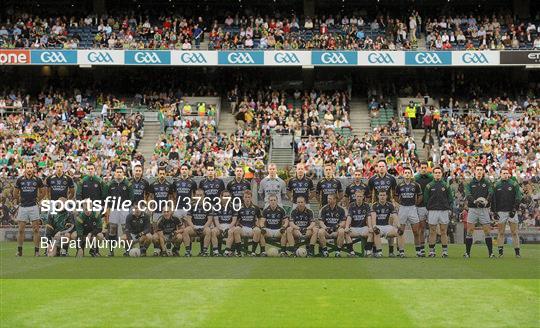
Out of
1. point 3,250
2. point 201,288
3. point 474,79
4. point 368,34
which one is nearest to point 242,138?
point 368,34

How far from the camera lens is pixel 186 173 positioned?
63.6 feet

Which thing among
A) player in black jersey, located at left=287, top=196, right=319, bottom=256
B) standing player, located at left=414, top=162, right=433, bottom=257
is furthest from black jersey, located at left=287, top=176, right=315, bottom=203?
standing player, located at left=414, top=162, right=433, bottom=257

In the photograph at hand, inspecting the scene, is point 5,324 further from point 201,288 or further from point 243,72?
point 243,72

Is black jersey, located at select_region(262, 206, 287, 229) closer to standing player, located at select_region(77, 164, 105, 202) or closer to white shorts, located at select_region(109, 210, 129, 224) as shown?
white shorts, located at select_region(109, 210, 129, 224)

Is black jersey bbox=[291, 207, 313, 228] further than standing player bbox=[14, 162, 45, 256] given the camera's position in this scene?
No

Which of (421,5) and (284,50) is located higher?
Result: (421,5)

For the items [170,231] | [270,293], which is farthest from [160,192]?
[270,293]

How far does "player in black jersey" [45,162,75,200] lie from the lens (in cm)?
1898

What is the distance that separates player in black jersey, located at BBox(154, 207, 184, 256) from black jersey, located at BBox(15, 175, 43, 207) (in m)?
3.03

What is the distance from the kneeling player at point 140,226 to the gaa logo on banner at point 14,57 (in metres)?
22.5

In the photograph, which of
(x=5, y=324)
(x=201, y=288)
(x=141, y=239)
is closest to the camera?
(x=5, y=324)

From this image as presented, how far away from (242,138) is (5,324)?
26898 millimetres

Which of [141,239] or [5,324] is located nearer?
[5,324]

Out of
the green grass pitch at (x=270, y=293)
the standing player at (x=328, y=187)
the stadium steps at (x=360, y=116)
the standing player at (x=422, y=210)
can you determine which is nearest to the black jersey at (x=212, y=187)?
the standing player at (x=328, y=187)
